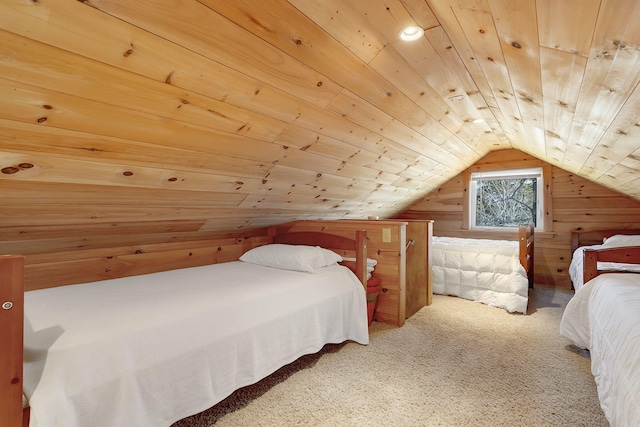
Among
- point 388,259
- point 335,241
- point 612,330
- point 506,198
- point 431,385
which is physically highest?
point 506,198

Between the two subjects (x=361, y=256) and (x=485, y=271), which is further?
(x=485, y=271)

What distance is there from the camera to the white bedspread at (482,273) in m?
3.01

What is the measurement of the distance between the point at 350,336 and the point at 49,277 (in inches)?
77.7

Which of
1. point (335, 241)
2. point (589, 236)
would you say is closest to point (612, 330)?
point (335, 241)

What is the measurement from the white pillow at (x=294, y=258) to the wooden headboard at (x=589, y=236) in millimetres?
3288

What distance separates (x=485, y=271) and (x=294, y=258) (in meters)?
2.17

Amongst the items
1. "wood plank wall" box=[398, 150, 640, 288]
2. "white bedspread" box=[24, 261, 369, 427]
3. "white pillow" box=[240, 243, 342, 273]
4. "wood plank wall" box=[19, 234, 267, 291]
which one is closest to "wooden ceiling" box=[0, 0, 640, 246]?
"wood plank wall" box=[19, 234, 267, 291]

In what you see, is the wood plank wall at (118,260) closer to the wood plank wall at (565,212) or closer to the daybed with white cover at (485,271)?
the daybed with white cover at (485,271)

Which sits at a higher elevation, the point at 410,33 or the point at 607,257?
the point at 410,33

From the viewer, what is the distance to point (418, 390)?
1.70 meters

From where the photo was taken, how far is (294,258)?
2303mm

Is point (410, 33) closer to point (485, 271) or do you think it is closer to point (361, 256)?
point (361, 256)

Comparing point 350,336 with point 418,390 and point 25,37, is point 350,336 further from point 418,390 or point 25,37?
point 25,37

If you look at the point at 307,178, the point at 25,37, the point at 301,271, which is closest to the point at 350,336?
the point at 301,271
